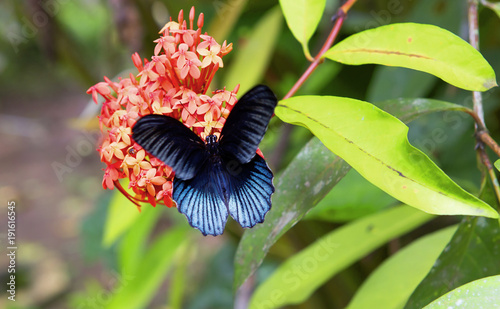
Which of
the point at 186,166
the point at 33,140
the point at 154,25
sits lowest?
the point at 33,140

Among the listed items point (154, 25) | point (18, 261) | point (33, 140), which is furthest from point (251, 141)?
point (33, 140)

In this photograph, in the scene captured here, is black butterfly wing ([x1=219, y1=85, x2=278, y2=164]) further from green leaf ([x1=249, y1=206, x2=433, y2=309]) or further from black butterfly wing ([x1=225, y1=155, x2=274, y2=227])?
green leaf ([x1=249, y1=206, x2=433, y2=309])

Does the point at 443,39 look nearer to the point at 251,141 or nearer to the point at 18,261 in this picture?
the point at 251,141

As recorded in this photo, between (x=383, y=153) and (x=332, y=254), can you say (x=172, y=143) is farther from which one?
(x=332, y=254)

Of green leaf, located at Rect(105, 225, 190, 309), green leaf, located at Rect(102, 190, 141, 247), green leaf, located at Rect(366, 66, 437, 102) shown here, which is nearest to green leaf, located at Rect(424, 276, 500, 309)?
green leaf, located at Rect(366, 66, 437, 102)

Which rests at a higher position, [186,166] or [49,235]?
[186,166]

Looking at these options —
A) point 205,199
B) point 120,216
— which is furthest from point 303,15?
point 120,216

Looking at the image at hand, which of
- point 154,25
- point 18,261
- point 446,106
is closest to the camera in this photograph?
point 446,106
